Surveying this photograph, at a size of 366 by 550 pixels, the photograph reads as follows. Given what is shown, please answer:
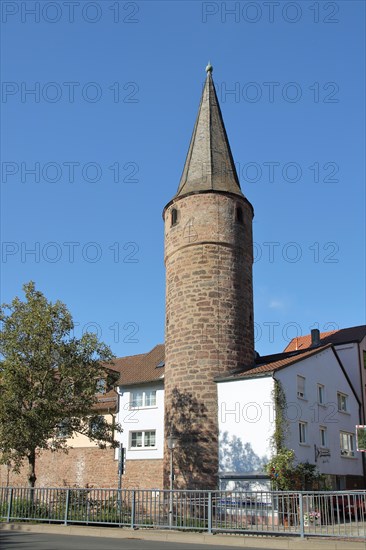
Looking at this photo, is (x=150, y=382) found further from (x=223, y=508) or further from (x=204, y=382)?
(x=223, y=508)

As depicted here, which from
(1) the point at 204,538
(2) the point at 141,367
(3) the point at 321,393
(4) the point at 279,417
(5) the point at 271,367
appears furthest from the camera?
(2) the point at 141,367

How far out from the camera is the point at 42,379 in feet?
69.7

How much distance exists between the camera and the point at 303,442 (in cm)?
2516

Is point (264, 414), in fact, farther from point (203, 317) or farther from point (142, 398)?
point (142, 398)

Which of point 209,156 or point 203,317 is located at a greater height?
point 209,156

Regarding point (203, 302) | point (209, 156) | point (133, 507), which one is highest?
point (209, 156)

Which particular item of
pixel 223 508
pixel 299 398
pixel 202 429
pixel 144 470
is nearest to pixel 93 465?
pixel 144 470

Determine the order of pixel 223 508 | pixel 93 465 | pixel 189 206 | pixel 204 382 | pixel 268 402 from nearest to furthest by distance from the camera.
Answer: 1. pixel 223 508
2. pixel 268 402
3. pixel 204 382
4. pixel 189 206
5. pixel 93 465

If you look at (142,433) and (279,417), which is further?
(142,433)

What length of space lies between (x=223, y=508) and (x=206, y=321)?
36.1 feet

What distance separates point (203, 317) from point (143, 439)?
381 inches

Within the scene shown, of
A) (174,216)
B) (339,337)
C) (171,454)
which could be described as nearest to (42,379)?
(171,454)

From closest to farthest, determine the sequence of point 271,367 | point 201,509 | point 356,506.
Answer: point 356,506
point 201,509
point 271,367

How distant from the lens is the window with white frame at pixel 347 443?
97.0ft
